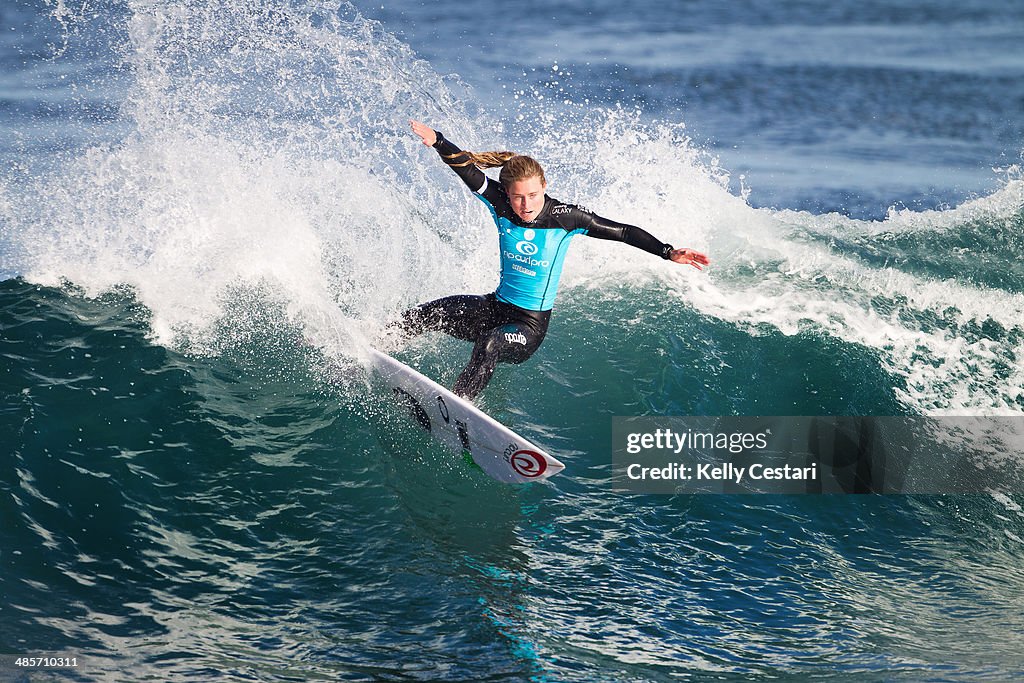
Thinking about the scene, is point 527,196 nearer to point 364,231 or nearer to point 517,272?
point 517,272

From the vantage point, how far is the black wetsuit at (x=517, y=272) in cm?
725

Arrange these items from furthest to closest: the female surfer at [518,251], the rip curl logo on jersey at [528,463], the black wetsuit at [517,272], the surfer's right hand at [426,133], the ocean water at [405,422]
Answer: the surfer's right hand at [426,133] → the black wetsuit at [517,272] → the female surfer at [518,251] → the rip curl logo on jersey at [528,463] → the ocean water at [405,422]

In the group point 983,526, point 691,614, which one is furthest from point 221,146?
point 983,526

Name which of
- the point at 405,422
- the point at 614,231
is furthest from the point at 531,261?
the point at 405,422

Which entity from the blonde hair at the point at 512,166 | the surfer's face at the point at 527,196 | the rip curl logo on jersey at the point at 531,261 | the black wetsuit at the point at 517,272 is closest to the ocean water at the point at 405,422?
the black wetsuit at the point at 517,272

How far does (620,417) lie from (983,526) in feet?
9.88

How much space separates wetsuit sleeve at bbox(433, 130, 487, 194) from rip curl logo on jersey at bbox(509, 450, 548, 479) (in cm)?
232

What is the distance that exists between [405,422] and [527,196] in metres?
2.09

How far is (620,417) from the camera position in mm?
8164

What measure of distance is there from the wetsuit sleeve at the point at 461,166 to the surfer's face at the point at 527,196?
429mm

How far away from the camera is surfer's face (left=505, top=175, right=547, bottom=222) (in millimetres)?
7043

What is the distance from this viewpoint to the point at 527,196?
7078 mm

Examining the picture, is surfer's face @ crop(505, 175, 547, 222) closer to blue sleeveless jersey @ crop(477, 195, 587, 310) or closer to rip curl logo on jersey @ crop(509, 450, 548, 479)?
blue sleeveless jersey @ crop(477, 195, 587, 310)

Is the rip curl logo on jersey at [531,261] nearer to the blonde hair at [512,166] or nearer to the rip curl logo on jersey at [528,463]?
the blonde hair at [512,166]
